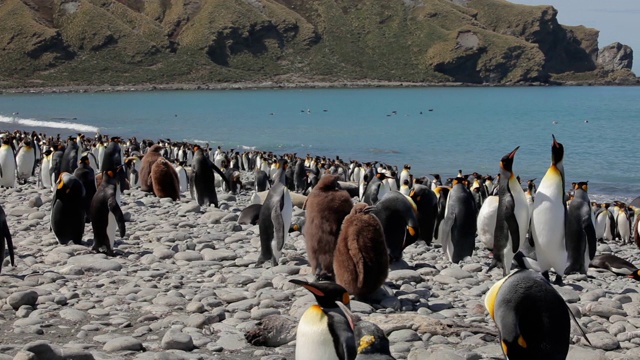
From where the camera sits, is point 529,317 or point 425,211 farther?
point 425,211

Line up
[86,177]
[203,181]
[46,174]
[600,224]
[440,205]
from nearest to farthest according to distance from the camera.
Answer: [86,177], [440,205], [203,181], [600,224], [46,174]

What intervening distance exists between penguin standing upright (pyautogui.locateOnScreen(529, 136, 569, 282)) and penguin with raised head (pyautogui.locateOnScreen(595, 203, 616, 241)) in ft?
27.4

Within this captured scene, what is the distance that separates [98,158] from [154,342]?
15440 millimetres

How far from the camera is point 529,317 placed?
450 centimetres

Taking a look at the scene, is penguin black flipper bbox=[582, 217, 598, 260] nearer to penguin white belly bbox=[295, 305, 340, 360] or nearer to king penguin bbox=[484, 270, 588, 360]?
king penguin bbox=[484, 270, 588, 360]

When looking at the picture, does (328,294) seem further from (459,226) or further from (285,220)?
(459,226)

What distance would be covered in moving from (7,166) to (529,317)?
1365 centimetres

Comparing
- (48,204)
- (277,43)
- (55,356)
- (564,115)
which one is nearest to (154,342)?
(55,356)

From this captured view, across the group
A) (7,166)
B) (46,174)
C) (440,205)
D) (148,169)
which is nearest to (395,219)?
(440,205)

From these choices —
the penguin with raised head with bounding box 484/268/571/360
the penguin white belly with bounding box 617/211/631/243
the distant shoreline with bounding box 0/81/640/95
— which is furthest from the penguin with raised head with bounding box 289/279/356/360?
the distant shoreline with bounding box 0/81/640/95

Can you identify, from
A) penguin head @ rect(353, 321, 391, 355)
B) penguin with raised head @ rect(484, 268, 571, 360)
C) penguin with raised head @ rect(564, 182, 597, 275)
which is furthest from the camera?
penguin with raised head @ rect(564, 182, 597, 275)

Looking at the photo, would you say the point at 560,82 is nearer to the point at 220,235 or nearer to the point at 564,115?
the point at 564,115

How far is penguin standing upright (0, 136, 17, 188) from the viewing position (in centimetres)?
1560

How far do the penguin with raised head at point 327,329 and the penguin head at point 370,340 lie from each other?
0.30m
